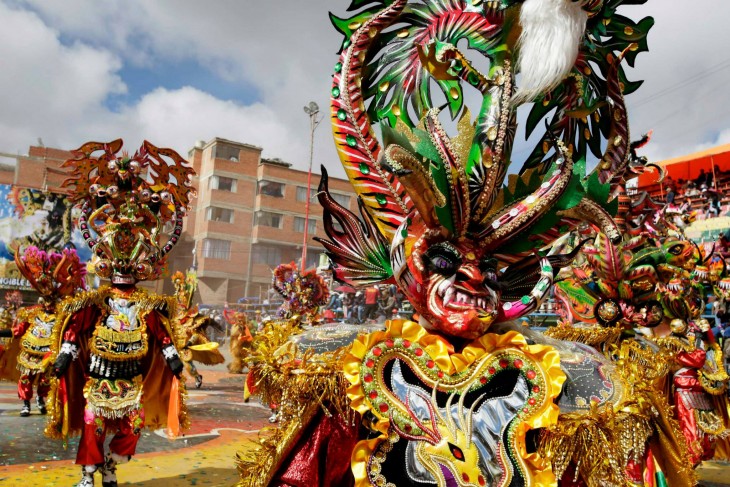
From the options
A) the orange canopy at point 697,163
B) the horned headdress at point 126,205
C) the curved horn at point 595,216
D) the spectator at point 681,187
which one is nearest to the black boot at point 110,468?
the horned headdress at point 126,205

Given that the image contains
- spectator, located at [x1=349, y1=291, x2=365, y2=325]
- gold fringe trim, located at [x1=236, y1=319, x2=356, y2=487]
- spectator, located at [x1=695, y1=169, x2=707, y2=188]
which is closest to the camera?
gold fringe trim, located at [x1=236, y1=319, x2=356, y2=487]

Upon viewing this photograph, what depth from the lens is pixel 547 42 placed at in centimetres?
221

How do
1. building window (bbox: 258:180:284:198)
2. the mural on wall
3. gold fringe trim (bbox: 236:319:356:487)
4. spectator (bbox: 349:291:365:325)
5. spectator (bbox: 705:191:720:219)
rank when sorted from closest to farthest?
gold fringe trim (bbox: 236:319:356:487)
spectator (bbox: 705:191:720:219)
spectator (bbox: 349:291:365:325)
the mural on wall
building window (bbox: 258:180:284:198)

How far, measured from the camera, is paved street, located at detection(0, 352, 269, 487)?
5426 mm

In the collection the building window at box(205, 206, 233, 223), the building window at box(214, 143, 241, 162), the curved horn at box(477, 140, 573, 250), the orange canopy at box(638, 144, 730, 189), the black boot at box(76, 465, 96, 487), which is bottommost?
the black boot at box(76, 465, 96, 487)

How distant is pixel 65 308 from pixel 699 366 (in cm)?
579

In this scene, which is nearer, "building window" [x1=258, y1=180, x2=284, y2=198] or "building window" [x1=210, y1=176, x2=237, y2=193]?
"building window" [x1=210, y1=176, x2=237, y2=193]

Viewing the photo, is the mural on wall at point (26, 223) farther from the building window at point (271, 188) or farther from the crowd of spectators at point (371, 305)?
the crowd of spectators at point (371, 305)

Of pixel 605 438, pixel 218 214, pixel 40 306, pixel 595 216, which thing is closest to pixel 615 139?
pixel 595 216

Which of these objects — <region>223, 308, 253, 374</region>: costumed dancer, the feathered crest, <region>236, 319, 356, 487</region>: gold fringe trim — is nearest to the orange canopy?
<region>223, 308, 253, 374</region>: costumed dancer

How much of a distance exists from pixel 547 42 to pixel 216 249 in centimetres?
3516

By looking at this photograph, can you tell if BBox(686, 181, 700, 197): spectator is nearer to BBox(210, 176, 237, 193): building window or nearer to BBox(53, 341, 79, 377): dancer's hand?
BBox(53, 341, 79, 377): dancer's hand

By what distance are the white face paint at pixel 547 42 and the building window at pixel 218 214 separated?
35.0 meters

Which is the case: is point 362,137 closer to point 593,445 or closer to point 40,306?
point 593,445
